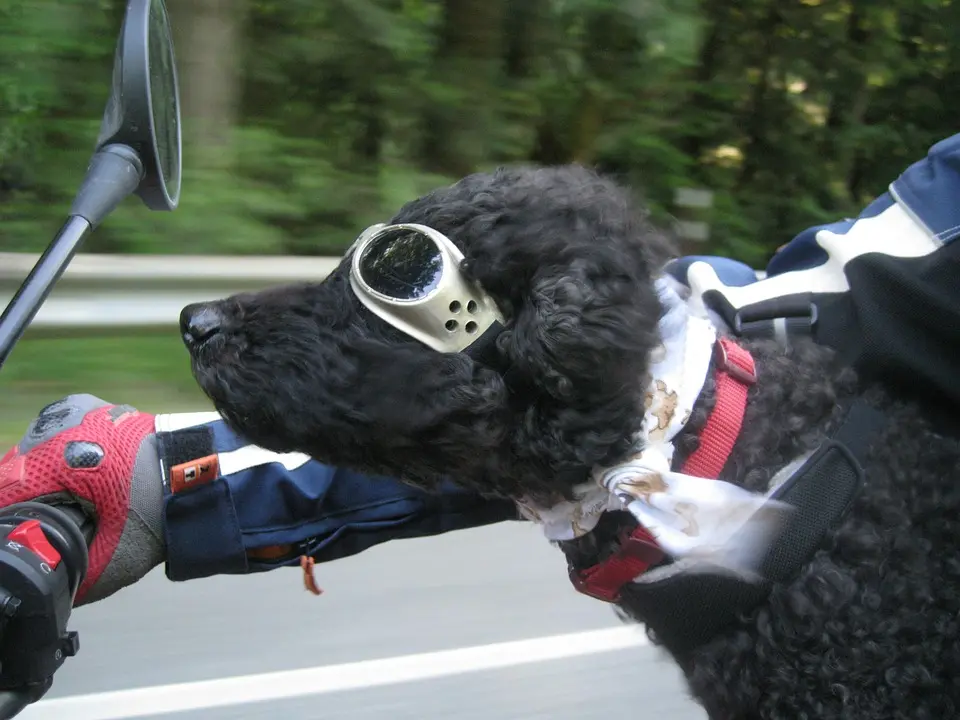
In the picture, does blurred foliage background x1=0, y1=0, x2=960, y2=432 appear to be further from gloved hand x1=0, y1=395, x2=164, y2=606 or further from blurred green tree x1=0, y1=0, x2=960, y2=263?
gloved hand x1=0, y1=395, x2=164, y2=606

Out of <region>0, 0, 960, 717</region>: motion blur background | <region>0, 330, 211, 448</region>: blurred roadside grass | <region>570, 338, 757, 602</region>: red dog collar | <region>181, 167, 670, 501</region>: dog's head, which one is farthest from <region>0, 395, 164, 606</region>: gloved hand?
<region>0, 330, 211, 448</region>: blurred roadside grass

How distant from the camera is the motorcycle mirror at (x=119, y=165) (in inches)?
53.4

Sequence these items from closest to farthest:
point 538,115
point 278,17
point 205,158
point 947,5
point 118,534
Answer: point 118,534
point 205,158
point 278,17
point 538,115
point 947,5

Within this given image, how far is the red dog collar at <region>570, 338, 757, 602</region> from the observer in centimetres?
177

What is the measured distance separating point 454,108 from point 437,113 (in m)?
0.12

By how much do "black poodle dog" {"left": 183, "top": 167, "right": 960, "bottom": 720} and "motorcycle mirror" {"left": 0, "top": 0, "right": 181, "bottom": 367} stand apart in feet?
1.15

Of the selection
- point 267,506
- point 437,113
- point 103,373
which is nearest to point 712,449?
point 267,506

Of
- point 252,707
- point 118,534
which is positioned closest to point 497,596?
point 252,707

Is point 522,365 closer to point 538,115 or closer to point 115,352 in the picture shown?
point 115,352

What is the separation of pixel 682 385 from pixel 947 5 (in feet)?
26.7

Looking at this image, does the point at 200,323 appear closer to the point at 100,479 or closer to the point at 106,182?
the point at 100,479

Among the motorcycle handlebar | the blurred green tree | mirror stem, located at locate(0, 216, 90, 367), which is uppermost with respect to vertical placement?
mirror stem, located at locate(0, 216, 90, 367)

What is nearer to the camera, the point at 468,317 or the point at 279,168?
the point at 468,317

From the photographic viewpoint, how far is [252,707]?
3086 mm
